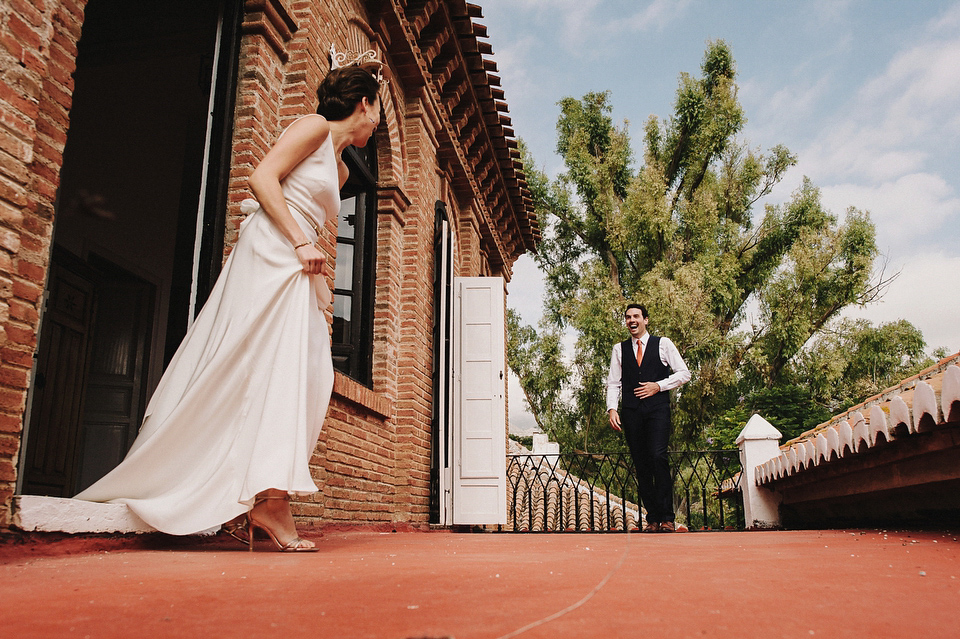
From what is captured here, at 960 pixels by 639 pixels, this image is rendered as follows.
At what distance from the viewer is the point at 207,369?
2854 millimetres

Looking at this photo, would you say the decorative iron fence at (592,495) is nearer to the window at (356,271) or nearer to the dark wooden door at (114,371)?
the window at (356,271)

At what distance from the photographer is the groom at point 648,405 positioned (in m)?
6.16

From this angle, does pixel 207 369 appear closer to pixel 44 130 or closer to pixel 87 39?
pixel 44 130

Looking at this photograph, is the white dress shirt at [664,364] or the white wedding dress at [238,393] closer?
the white wedding dress at [238,393]

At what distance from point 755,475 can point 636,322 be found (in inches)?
128

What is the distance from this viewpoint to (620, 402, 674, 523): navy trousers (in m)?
6.15

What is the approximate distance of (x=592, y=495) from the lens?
947 centimetres

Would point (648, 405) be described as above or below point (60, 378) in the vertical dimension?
below

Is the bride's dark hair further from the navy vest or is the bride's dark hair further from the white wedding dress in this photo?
the navy vest

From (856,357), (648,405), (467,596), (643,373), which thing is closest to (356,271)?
(643,373)

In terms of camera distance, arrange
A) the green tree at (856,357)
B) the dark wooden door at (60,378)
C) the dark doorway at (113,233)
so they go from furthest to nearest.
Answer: the green tree at (856,357), the dark wooden door at (60,378), the dark doorway at (113,233)

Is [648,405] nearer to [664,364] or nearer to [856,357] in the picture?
[664,364]

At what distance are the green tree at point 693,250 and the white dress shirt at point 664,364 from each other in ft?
38.3

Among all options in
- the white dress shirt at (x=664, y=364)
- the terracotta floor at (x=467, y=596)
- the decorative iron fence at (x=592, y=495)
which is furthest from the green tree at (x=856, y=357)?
the terracotta floor at (x=467, y=596)
